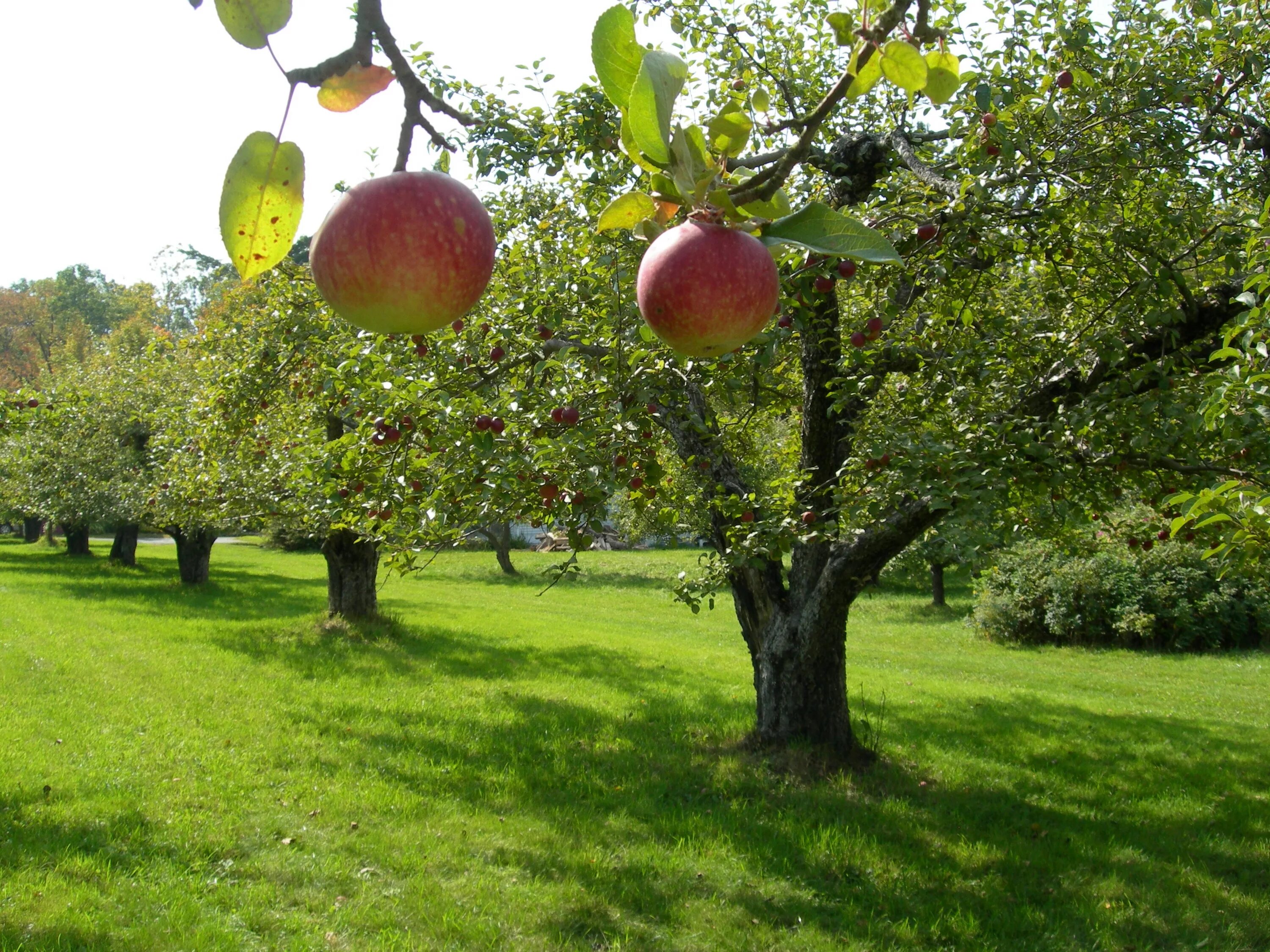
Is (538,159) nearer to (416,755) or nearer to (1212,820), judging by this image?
(416,755)

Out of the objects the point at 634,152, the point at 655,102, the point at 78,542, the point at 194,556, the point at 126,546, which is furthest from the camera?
the point at 78,542

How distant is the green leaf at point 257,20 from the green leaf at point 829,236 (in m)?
0.56

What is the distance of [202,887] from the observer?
4.66 meters

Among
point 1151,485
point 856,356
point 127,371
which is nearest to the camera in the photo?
point 856,356

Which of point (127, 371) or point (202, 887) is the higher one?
point (127, 371)

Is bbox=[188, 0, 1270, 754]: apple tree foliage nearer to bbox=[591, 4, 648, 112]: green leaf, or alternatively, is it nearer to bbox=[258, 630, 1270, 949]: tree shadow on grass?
bbox=[258, 630, 1270, 949]: tree shadow on grass

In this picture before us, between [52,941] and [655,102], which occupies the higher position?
[655,102]

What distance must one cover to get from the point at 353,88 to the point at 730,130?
0.43 metres

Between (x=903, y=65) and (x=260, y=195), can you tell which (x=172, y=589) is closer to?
(x=260, y=195)

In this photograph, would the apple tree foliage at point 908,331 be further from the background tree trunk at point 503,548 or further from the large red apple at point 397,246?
the background tree trunk at point 503,548

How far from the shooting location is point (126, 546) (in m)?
22.1

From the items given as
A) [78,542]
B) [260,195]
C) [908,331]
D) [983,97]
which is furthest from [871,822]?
[78,542]

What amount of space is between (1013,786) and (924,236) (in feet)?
16.2

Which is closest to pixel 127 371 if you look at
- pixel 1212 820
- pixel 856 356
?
pixel 856 356
